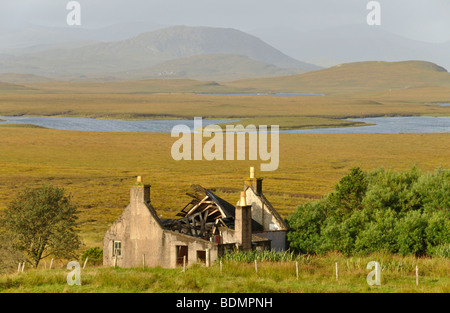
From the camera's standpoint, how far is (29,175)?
111625mm

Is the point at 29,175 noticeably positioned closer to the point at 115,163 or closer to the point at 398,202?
the point at 115,163

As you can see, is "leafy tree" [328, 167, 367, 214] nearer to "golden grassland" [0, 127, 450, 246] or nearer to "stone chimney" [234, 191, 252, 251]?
"stone chimney" [234, 191, 252, 251]

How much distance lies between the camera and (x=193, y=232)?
41812 millimetres

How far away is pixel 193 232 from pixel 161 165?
88.4 m

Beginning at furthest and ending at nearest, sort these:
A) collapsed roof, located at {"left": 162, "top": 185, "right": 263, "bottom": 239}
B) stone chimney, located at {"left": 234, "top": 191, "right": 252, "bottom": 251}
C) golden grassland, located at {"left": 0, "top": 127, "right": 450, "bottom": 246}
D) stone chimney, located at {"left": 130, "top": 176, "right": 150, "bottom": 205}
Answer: golden grassland, located at {"left": 0, "top": 127, "right": 450, "bottom": 246}, collapsed roof, located at {"left": 162, "top": 185, "right": 263, "bottom": 239}, stone chimney, located at {"left": 130, "top": 176, "right": 150, "bottom": 205}, stone chimney, located at {"left": 234, "top": 191, "right": 252, "bottom": 251}

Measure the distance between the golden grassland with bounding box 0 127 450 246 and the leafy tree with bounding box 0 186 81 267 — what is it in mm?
11738

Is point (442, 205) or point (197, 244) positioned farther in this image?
point (442, 205)

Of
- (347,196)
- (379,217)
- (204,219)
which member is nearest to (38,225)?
(204,219)

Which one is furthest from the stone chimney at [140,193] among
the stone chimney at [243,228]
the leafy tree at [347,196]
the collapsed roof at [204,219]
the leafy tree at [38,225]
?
the leafy tree at [347,196]

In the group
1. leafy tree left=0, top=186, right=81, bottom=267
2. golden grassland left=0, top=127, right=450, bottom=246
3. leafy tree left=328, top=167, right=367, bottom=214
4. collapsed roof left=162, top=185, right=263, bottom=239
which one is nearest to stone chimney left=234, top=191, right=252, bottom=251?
collapsed roof left=162, top=185, right=263, bottom=239

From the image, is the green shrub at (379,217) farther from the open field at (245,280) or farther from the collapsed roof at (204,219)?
the open field at (245,280)

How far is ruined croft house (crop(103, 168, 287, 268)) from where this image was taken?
124ft
